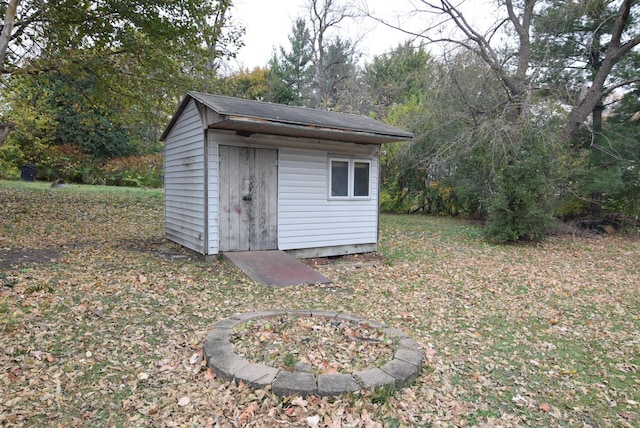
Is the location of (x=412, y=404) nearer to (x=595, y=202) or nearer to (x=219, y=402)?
(x=219, y=402)

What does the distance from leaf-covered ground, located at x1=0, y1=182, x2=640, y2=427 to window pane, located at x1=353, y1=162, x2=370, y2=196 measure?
4.85 feet

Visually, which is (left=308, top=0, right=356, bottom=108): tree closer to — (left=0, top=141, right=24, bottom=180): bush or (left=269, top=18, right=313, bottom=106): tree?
(left=269, top=18, right=313, bottom=106): tree

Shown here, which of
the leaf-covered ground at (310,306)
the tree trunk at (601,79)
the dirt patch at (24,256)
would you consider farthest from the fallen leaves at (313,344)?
the tree trunk at (601,79)

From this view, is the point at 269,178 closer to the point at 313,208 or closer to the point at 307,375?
the point at 313,208

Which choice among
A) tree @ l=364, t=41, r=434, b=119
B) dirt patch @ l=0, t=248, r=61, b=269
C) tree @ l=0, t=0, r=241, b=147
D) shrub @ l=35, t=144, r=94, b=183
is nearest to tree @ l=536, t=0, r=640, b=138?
tree @ l=364, t=41, r=434, b=119

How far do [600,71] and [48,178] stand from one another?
2221 cm

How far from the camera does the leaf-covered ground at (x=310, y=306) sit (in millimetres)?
2562

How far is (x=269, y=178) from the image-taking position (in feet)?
23.0

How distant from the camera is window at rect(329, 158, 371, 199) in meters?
7.71

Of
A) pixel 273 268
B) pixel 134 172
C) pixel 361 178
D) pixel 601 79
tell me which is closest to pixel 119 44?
pixel 361 178

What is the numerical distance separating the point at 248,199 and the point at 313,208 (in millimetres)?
1310

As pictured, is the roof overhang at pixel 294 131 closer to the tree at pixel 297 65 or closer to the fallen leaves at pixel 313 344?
the fallen leaves at pixel 313 344

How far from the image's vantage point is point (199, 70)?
35.8ft

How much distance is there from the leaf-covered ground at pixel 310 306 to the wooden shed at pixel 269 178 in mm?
632
